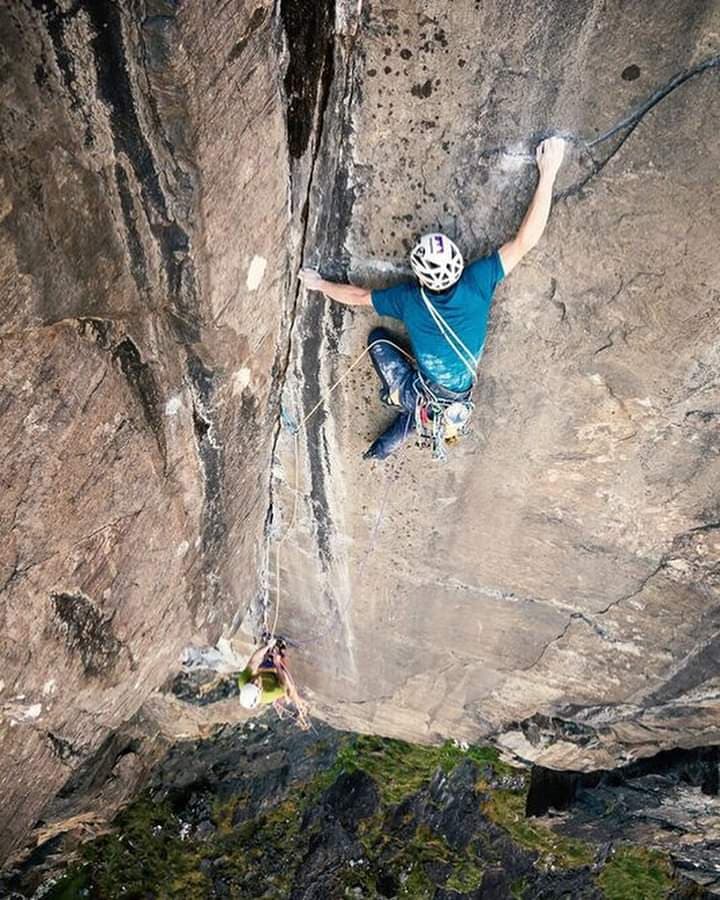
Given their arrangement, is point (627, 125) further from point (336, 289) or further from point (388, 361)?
point (388, 361)

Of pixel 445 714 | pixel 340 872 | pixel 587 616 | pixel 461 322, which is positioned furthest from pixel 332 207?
pixel 340 872

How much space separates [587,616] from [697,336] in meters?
1.98

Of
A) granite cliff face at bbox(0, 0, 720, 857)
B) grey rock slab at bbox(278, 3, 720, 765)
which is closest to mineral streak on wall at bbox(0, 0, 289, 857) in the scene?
granite cliff face at bbox(0, 0, 720, 857)

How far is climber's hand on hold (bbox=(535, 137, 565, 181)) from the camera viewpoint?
8.07 feet

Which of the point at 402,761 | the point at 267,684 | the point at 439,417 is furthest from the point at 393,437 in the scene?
the point at 402,761

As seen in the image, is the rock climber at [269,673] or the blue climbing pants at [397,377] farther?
the rock climber at [269,673]

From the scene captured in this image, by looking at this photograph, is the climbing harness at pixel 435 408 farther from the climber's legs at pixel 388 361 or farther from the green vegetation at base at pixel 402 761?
the green vegetation at base at pixel 402 761

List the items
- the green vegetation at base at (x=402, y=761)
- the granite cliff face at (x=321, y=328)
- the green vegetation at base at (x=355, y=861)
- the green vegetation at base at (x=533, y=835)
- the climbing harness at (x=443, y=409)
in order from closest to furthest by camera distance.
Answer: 1. the granite cliff face at (x=321, y=328)
2. the climbing harness at (x=443, y=409)
3. the green vegetation at base at (x=402, y=761)
4. the green vegetation at base at (x=533, y=835)
5. the green vegetation at base at (x=355, y=861)

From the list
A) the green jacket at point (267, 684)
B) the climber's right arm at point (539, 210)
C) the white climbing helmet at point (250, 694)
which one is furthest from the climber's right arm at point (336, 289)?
the green jacket at point (267, 684)

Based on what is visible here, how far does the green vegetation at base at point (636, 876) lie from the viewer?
7301 mm

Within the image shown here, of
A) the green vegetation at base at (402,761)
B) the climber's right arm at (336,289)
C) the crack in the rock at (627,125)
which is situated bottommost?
the green vegetation at base at (402,761)

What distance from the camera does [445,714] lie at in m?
5.89

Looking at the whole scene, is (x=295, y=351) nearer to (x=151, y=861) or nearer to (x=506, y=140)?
(x=506, y=140)

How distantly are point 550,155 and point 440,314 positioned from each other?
61 cm
